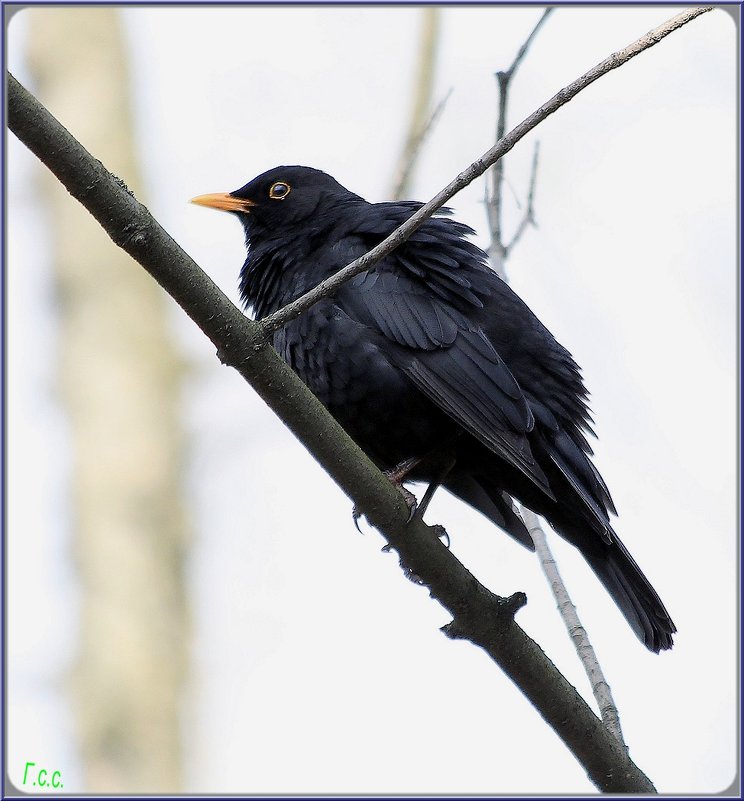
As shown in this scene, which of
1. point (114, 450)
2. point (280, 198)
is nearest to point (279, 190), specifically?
point (280, 198)

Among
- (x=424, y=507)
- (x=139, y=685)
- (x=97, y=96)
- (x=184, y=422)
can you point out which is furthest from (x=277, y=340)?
(x=97, y=96)

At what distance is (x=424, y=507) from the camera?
3752mm

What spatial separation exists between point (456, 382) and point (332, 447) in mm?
1036

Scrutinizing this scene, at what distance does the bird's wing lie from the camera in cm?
429

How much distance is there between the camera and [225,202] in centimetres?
588

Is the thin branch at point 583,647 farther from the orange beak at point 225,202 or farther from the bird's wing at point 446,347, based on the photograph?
the orange beak at point 225,202

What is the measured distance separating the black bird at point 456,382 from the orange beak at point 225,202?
3.11ft

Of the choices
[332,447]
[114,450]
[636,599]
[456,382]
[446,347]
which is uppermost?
[114,450]

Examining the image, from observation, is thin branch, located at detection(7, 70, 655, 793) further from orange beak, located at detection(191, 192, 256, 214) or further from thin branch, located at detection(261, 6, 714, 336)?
orange beak, located at detection(191, 192, 256, 214)

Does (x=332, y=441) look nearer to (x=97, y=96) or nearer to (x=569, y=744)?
(x=569, y=744)

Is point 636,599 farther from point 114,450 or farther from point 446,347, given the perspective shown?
point 114,450

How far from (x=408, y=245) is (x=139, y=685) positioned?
4.45 metres

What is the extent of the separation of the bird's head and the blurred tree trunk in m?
3.39

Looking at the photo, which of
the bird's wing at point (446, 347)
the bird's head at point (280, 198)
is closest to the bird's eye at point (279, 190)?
the bird's head at point (280, 198)
